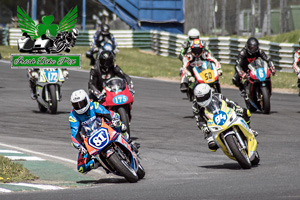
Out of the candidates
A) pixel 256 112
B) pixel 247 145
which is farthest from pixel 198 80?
pixel 247 145

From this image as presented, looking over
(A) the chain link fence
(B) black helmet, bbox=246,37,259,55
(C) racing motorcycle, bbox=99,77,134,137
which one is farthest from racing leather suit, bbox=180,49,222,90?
(A) the chain link fence

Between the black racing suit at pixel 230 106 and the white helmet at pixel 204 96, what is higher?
the white helmet at pixel 204 96

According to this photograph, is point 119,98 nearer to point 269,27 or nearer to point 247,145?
point 247,145

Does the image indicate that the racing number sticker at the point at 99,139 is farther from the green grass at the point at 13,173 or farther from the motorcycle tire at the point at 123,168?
the green grass at the point at 13,173

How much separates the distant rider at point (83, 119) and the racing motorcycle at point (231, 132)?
4.42 feet

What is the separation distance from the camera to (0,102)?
1967 centimetres

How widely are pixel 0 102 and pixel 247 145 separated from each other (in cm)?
1068

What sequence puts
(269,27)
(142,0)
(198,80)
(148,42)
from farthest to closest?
1. (142,0)
2. (148,42)
3. (269,27)
4. (198,80)

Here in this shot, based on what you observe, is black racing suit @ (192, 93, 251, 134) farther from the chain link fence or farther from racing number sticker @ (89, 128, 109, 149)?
the chain link fence

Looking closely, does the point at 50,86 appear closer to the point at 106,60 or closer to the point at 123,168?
the point at 106,60

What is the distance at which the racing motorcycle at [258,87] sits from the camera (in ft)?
55.4

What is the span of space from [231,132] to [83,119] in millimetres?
2106

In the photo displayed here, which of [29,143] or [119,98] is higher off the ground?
[119,98]

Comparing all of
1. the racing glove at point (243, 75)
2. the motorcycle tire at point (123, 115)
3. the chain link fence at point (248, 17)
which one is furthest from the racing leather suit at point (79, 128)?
the chain link fence at point (248, 17)
